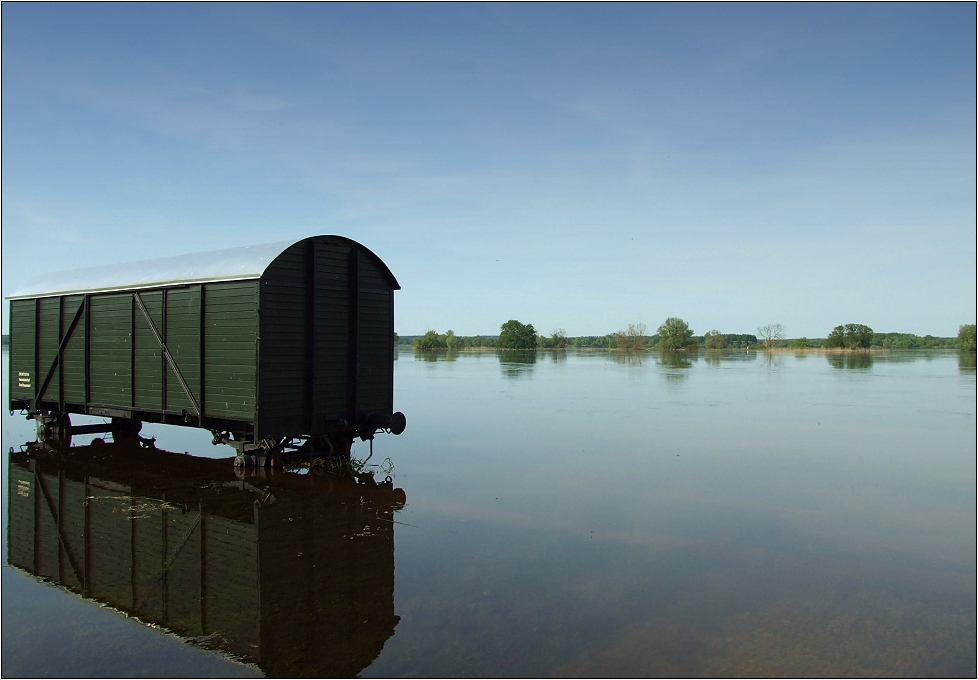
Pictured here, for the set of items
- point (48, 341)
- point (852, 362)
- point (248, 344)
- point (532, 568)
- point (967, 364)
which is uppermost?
point (48, 341)

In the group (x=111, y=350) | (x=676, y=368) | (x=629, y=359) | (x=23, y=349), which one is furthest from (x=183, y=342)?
(x=629, y=359)

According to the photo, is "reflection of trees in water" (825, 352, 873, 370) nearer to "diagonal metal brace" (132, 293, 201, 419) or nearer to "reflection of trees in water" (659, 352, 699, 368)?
"reflection of trees in water" (659, 352, 699, 368)

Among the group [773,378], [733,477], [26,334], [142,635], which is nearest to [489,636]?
[142,635]

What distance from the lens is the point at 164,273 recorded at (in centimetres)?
1581

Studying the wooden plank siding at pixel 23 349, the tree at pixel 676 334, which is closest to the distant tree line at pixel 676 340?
the tree at pixel 676 334

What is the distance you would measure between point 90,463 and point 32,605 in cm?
903

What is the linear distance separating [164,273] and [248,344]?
3.44 meters

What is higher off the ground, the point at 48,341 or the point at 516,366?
the point at 48,341

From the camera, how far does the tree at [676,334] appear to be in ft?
467

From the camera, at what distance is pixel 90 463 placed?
15.8 metres

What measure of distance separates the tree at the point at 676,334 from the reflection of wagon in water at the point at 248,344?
432 ft

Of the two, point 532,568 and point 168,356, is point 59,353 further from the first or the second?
point 532,568

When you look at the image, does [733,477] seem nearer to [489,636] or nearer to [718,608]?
[718,608]

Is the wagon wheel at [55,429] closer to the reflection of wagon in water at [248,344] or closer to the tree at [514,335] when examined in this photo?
the reflection of wagon in water at [248,344]
